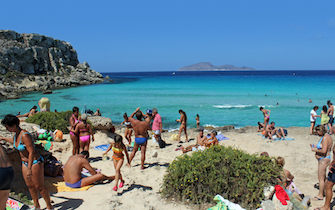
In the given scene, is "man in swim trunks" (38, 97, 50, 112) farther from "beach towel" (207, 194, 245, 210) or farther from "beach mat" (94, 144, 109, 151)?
"beach towel" (207, 194, 245, 210)

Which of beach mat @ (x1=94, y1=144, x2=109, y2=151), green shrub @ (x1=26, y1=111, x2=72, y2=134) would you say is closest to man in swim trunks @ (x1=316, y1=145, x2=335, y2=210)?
beach mat @ (x1=94, y1=144, x2=109, y2=151)

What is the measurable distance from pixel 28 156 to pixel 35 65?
2254 inches

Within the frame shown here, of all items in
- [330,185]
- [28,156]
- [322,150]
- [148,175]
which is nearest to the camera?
[28,156]

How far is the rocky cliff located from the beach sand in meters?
31.3

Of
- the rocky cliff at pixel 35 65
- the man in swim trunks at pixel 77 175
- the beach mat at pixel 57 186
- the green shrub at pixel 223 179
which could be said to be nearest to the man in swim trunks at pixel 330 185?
the green shrub at pixel 223 179

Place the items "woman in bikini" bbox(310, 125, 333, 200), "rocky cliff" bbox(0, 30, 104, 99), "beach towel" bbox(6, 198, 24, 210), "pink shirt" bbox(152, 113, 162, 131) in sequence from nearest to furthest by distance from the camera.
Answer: "beach towel" bbox(6, 198, 24, 210) → "woman in bikini" bbox(310, 125, 333, 200) → "pink shirt" bbox(152, 113, 162, 131) → "rocky cliff" bbox(0, 30, 104, 99)

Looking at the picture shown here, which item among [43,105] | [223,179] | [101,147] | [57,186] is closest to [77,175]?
[57,186]

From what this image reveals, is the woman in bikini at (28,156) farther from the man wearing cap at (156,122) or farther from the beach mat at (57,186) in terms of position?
the man wearing cap at (156,122)

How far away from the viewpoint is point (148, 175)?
683 centimetres

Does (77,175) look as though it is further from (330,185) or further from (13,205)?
(330,185)

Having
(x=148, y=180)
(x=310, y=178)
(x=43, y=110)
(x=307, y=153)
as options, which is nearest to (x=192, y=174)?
(x=148, y=180)

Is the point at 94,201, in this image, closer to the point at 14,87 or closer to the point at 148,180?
the point at 148,180

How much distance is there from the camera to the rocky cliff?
142 ft

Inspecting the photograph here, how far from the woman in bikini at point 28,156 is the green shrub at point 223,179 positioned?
2.65 m
